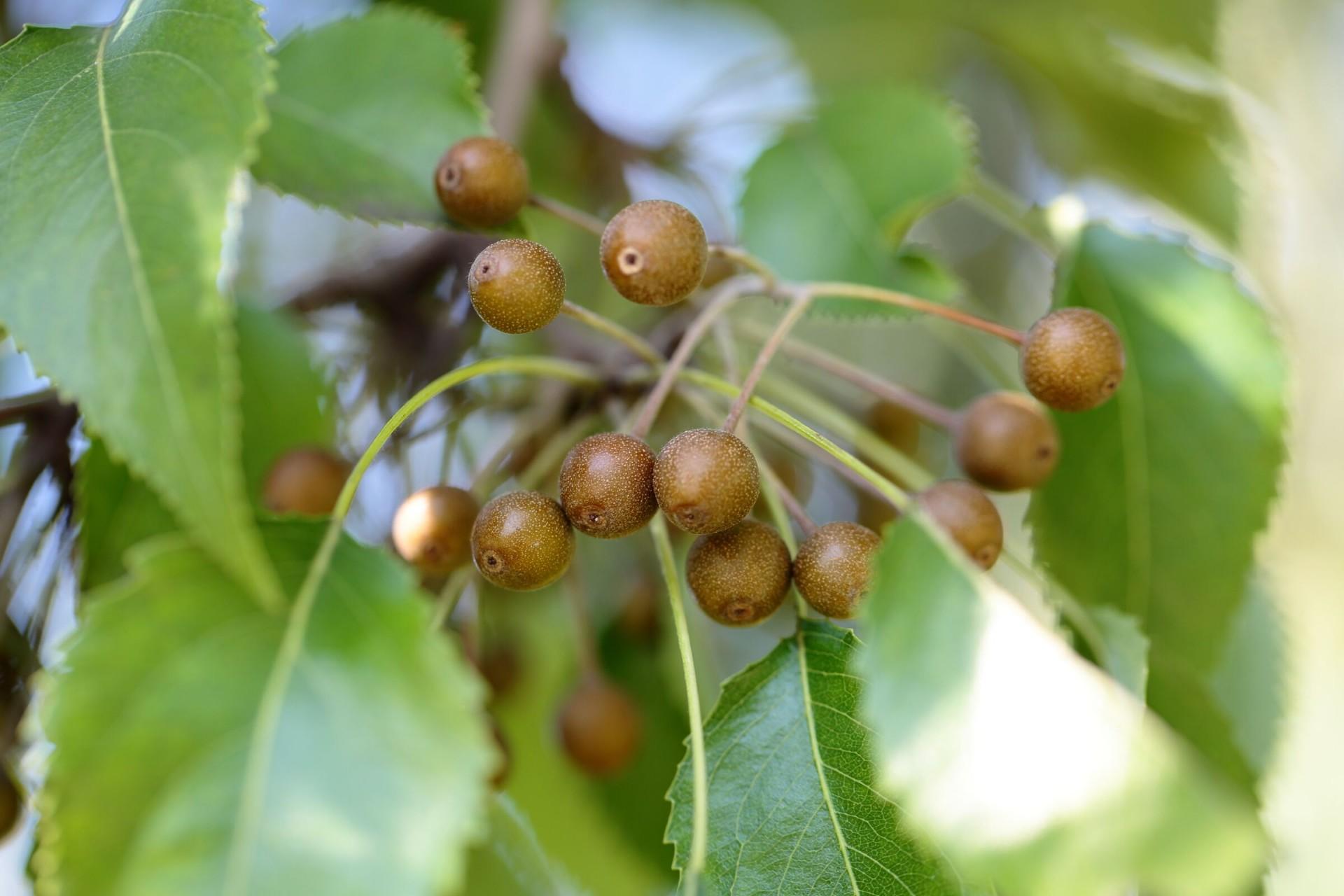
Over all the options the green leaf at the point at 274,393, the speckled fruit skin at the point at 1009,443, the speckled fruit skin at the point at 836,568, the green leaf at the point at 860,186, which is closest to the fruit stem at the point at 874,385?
the speckled fruit skin at the point at 1009,443

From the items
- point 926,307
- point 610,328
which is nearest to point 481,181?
point 610,328

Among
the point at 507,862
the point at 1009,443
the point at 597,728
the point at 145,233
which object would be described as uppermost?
the point at 145,233

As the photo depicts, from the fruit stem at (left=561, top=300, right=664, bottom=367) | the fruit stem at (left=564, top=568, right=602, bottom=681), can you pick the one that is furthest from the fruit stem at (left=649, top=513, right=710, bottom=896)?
the fruit stem at (left=564, top=568, right=602, bottom=681)

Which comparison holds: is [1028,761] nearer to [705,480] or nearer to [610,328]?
[705,480]

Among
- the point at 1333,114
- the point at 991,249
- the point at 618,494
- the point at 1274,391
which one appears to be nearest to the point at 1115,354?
the point at 1274,391

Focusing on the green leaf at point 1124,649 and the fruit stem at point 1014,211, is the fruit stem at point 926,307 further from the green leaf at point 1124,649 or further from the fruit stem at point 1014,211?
the fruit stem at point 1014,211

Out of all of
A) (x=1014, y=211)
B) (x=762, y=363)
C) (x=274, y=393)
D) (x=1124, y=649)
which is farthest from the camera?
(x=1014, y=211)
